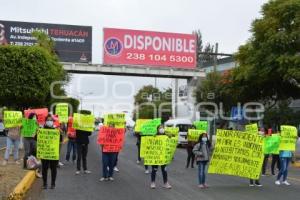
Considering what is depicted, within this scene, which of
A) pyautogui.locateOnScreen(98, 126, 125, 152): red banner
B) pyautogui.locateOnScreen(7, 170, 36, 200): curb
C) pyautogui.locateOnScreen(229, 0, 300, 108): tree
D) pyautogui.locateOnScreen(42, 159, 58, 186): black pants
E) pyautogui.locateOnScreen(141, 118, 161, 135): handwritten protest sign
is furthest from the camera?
pyautogui.locateOnScreen(229, 0, 300, 108): tree

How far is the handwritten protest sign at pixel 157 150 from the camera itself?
1502 cm

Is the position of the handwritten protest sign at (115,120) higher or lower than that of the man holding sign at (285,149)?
higher

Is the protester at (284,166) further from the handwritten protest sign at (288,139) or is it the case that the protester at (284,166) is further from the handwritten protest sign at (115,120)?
the handwritten protest sign at (115,120)

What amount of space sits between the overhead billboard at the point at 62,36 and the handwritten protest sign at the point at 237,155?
116 feet

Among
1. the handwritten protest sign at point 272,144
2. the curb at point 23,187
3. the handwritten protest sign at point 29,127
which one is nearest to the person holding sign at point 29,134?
the handwritten protest sign at point 29,127

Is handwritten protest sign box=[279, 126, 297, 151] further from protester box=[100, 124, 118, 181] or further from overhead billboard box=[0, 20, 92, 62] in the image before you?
overhead billboard box=[0, 20, 92, 62]

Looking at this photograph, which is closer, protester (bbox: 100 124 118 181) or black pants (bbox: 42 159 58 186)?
black pants (bbox: 42 159 58 186)

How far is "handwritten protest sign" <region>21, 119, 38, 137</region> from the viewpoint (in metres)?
16.7

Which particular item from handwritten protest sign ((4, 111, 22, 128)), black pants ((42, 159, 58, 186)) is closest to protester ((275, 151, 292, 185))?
black pants ((42, 159, 58, 186))

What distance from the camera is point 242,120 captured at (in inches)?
1630

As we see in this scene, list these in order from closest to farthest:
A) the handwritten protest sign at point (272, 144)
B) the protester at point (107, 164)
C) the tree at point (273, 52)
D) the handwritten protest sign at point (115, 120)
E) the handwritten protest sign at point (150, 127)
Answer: the protester at point (107, 164) < the handwritten protest sign at point (115, 120) < the handwritten protest sign at point (272, 144) < the handwritten protest sign at point (150, 127) < the tree at point (273, 52)

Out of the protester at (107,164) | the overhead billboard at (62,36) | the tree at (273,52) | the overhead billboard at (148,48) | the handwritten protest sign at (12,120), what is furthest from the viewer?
the overhead billboard at (62,36)

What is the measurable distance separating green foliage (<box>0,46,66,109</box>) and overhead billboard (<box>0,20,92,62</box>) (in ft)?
78.0

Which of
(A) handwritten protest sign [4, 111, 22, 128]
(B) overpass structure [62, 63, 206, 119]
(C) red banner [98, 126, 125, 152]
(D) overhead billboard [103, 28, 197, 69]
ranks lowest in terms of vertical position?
(C) red banner [98, 126, 125, 152]
